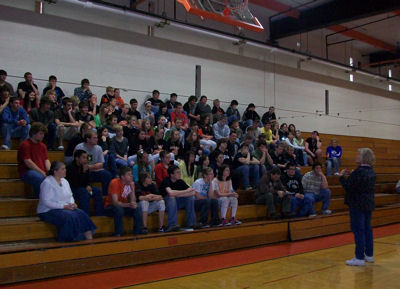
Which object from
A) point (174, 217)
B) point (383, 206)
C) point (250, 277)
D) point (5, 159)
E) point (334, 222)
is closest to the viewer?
point (250, 277)

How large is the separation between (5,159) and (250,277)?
13.6 feet

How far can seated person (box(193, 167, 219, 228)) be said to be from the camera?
20.3 feet

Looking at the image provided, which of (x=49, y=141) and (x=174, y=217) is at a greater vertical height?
(x=49, y=141)

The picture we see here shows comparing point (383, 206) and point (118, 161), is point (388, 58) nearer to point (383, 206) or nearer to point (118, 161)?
point (383, 206)

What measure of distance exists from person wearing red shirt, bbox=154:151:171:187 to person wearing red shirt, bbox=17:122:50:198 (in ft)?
5.47

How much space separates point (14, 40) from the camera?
873cm

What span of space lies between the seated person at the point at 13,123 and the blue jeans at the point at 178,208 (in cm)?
270

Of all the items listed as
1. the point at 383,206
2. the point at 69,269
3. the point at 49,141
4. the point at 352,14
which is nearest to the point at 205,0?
the point at 49,141

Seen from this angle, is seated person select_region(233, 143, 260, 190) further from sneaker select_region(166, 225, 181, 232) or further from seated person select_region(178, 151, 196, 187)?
sneaker select_region(166, 225, 181, 232)

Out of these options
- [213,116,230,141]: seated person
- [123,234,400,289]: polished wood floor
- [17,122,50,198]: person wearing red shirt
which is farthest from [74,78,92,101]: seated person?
[123,234,400,289]: polished wood floor

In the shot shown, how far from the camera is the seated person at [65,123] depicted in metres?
6.83

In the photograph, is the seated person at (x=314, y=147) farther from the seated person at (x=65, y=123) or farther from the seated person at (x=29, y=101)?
the seated person at (x=29, y=101)

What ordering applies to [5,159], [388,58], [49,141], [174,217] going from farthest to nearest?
[388,58], [49,141], [5,159], [174,217]

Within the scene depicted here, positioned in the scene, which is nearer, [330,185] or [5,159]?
[5,159]
